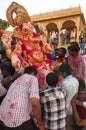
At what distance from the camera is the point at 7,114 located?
10.7 feet

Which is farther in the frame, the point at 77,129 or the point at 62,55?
the point at 62,55

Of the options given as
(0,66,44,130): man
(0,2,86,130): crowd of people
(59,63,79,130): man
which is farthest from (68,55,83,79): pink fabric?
(0,66,44,130): man

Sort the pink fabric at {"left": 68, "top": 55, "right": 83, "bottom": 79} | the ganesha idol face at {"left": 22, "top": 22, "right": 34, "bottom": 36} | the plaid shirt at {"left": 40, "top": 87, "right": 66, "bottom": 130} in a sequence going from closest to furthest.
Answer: the plaid shirt at {"left": 40, "top": 87, "right": 66, "bottom": 130} < the ganesha idol face at {"left": 22, "top": 22, "right": 34, "bottom": 36} < the pink fabric at {"left": 68, "top": 55, "right": 83, "bottom": 79}

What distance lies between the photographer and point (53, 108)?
340 centimetres

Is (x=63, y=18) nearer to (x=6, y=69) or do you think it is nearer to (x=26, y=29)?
(x=26, y=29)

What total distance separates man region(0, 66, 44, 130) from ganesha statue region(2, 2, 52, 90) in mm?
888

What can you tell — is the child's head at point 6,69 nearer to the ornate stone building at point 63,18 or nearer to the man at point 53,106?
the man at point 53,106

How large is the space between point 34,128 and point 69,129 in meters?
0.92

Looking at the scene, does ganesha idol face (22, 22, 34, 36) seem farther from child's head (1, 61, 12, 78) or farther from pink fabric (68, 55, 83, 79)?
pink fabric (68, 55, 83, 79)

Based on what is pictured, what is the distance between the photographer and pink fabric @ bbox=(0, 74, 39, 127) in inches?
127

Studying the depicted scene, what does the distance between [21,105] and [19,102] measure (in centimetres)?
4

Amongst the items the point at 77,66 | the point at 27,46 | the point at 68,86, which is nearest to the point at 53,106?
the point at 68,86

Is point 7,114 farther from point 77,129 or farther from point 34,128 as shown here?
point 77,129

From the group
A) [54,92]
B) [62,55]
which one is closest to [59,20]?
[62,55]
